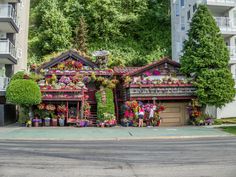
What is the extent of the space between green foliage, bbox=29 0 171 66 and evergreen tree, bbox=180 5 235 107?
16.4 metres

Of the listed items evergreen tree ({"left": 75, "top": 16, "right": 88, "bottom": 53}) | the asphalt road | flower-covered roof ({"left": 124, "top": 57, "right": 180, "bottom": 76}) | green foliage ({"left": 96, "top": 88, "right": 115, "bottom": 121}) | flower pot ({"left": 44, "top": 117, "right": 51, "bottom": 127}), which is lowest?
the asphalt road

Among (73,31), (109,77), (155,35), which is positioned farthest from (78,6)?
(109,77)

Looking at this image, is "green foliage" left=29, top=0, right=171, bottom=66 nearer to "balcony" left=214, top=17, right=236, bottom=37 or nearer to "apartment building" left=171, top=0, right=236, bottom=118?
"apartment building" left=171, top=0, right=236, bottom=118

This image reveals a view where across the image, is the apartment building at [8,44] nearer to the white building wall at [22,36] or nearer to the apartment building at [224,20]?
the white building wall at [22,36]

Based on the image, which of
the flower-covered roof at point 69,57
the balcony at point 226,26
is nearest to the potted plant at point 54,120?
the flower-covered roof at point 69,57

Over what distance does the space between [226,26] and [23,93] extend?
19.7 meters

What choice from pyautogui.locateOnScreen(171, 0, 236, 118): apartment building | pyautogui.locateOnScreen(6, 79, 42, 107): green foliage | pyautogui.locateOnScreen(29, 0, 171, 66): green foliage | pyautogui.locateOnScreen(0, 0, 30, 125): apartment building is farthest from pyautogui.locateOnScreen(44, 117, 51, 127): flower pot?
pyautogui.locateOnScreen(29, 0, 171, 66): green foliage

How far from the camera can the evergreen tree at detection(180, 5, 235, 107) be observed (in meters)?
24.5

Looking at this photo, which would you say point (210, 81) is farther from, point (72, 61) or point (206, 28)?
point (72, 61)

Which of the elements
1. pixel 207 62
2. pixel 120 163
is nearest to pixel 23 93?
pixel 207 62

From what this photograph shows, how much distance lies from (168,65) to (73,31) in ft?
69.9

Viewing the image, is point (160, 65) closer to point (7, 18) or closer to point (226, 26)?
point (226, 26)

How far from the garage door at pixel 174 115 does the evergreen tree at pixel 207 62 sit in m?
2.08

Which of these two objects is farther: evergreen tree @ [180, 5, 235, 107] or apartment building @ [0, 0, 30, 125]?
apartment building @ [0, 0, 30, 125]
